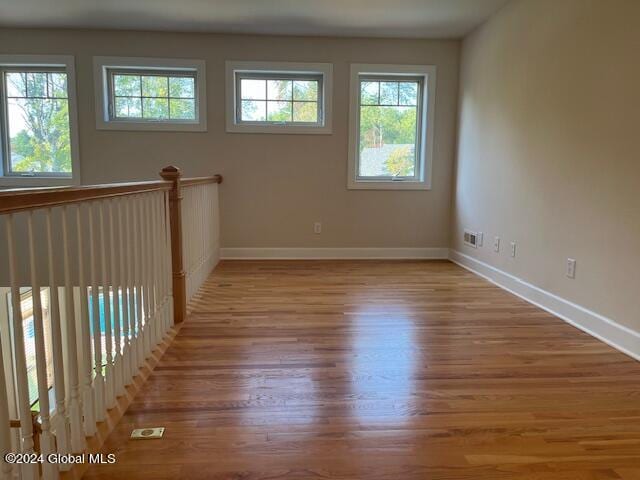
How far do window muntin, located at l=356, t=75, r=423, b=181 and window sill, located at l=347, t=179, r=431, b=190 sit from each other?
0.10m

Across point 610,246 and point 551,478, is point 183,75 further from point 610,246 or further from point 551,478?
point 551,478

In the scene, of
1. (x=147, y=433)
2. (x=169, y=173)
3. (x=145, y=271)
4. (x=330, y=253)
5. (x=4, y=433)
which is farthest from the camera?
(x=330, y=253)

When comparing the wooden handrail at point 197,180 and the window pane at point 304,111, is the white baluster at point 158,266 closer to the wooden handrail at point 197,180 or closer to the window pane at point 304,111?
the wooden handrail at point 197,180

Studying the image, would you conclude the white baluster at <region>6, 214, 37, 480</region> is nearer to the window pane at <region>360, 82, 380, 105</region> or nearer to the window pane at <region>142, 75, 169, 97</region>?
the window pane at <region>142, 75, 169, 97</region>

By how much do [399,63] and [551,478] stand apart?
14.2ft

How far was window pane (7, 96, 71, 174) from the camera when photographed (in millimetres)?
4613

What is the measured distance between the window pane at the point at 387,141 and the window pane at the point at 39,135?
3.26 metres

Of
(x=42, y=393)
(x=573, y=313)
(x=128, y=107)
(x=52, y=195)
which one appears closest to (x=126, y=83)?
(x=128, y=107)

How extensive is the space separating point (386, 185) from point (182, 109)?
2.42m

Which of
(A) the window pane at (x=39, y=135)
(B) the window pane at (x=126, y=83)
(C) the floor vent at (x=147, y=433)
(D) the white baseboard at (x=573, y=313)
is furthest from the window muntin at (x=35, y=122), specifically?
(D) the white baseboard at (x=573, y=313)

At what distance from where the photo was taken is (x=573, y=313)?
2.81 meters

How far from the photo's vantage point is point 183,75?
467 cm

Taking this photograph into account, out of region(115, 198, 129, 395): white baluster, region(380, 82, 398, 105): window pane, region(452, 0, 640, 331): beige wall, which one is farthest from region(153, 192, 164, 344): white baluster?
region(380, 82, 398, 105): window pane

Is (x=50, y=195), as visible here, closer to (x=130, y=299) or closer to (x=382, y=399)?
(x=130, y=299)
